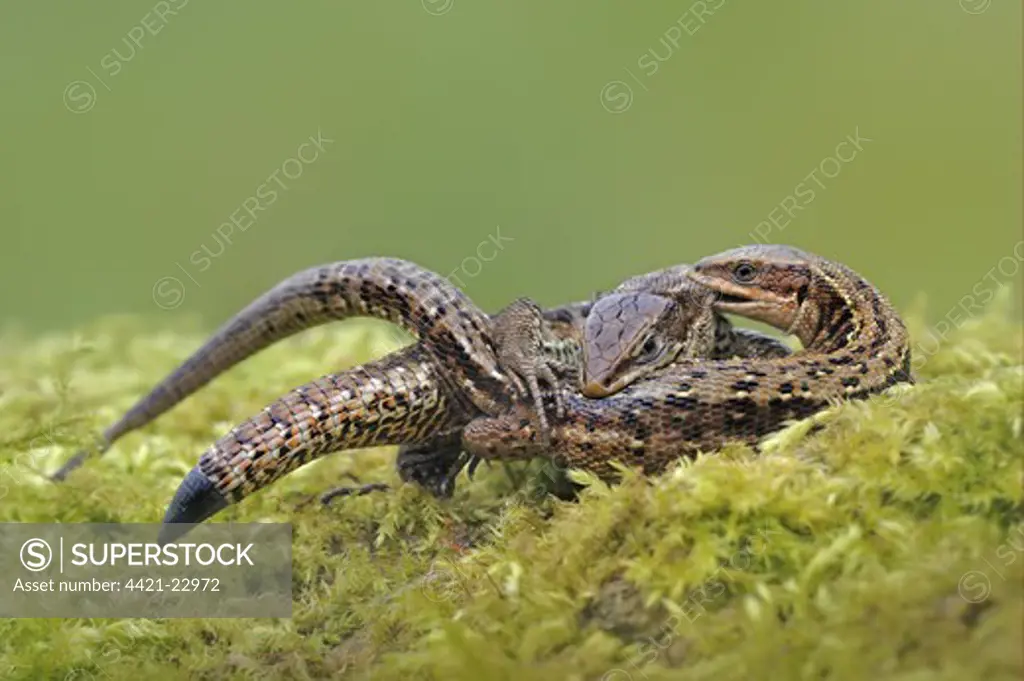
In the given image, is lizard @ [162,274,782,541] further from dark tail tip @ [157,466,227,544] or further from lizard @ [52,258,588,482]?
lizard @ [52,258,588,482]

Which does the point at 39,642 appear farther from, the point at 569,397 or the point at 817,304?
the point at 817,304

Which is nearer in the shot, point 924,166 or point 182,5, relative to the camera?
point 924,166

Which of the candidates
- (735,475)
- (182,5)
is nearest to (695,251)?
(182,5)

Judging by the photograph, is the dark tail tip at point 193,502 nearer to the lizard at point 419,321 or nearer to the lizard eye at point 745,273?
the lizard at point 419,321

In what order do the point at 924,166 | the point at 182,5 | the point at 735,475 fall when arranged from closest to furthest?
the point at 735,475
the point at 924,166
the point at 182,5

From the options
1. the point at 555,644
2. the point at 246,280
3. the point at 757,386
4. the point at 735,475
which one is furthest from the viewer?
the point at 246,280

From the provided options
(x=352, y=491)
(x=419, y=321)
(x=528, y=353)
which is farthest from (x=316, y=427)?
(x=528, y=353)

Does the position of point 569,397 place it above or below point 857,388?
above
